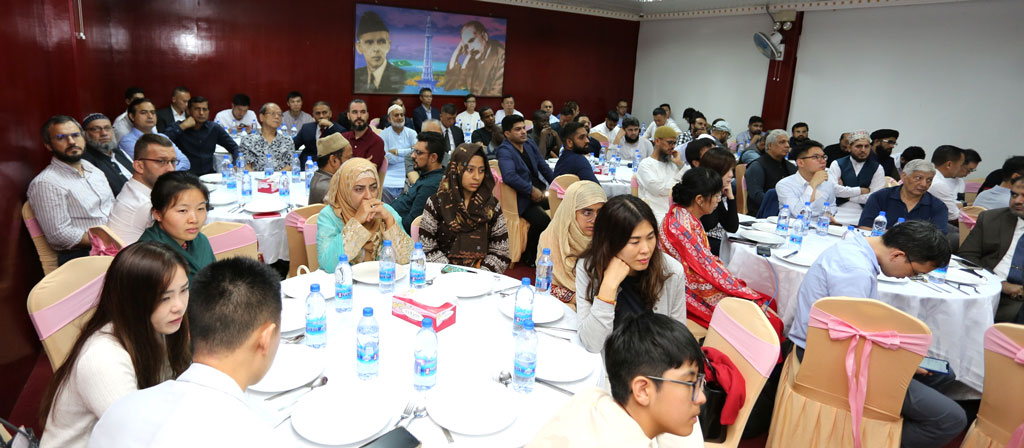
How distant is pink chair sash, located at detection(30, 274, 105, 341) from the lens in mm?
2055

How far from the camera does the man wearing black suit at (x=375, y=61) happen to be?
10.5 meters

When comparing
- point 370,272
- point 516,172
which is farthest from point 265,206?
point 516,172

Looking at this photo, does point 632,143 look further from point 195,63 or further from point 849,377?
point 195,63

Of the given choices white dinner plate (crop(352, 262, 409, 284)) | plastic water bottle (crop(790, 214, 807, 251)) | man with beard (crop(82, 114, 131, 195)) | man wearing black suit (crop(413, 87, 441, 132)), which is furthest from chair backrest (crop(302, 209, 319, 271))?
man wearing black suit (crop(413, 87, 441, 132))

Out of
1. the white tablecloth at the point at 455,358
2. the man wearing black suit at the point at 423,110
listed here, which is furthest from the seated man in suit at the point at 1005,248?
the man wearing black suit at the point at 423,110

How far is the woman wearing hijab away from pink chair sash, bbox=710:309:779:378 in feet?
5.64

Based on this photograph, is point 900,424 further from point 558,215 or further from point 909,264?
point 558,215

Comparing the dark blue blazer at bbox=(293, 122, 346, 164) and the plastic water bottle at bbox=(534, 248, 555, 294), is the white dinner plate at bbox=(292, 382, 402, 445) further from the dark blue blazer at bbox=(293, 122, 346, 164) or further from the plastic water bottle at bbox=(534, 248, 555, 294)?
the dark blue blazer at bbox=(293, 122, 346, 164)

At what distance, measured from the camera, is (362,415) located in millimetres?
1772

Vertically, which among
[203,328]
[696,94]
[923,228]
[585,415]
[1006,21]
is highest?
[1006,21]

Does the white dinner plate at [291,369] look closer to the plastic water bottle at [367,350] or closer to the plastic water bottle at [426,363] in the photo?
the plastic water bottle at [367,350]

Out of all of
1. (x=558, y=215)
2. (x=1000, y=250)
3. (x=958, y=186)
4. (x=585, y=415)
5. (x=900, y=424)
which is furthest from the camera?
(x=958, y=186)

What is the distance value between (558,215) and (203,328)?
214 centimetres

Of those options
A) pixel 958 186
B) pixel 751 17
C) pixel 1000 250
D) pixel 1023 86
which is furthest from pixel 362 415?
pixel 751 17
